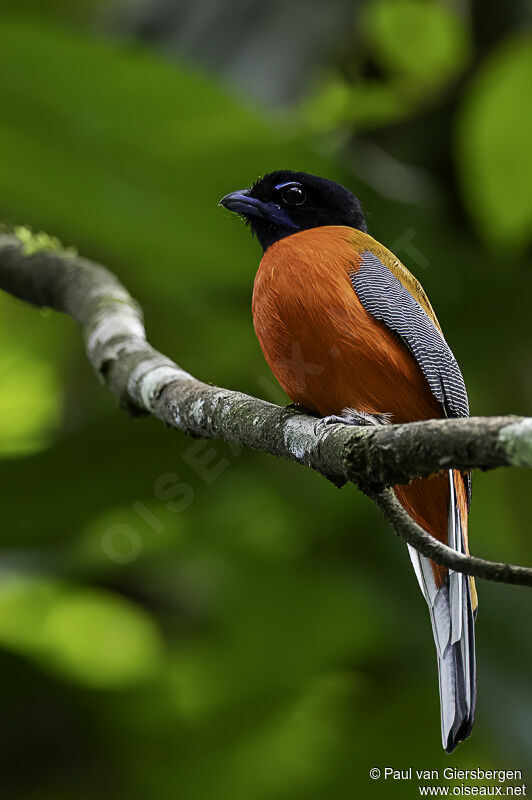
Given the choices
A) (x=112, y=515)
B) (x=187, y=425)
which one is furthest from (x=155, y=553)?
(x=187, y=425)

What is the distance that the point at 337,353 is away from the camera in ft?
5.97

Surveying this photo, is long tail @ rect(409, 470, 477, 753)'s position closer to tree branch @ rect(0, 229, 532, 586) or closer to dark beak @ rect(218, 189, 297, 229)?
tree branch @ rect(0, 229, 532, 586)

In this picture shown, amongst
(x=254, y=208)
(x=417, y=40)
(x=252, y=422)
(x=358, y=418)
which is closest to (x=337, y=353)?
(x=358, y=418)

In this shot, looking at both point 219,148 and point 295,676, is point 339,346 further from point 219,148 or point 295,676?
point 295,676

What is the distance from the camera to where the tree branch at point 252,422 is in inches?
41.3

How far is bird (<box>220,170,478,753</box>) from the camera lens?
176 cm

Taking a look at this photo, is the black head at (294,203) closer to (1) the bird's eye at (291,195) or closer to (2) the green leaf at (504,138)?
(1) the bird's eye at (291,195)

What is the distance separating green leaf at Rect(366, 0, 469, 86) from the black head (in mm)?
1532

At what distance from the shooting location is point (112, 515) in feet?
12.8

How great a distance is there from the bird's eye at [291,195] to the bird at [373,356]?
0.20 m

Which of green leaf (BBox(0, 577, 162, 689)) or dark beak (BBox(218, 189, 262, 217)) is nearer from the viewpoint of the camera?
dark beak (BBox(218, 189, 262, 217))

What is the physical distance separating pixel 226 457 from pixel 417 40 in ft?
5.72

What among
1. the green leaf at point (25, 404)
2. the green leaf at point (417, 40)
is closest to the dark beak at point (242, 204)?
the green leaf at point (417, 40)

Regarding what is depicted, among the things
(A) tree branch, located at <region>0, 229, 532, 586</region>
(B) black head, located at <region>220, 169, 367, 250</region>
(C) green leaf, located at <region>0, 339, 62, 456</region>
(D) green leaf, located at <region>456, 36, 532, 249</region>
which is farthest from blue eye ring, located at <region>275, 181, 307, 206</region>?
(C) green leaf, located at <region>0, 339, 62, 456</region>
